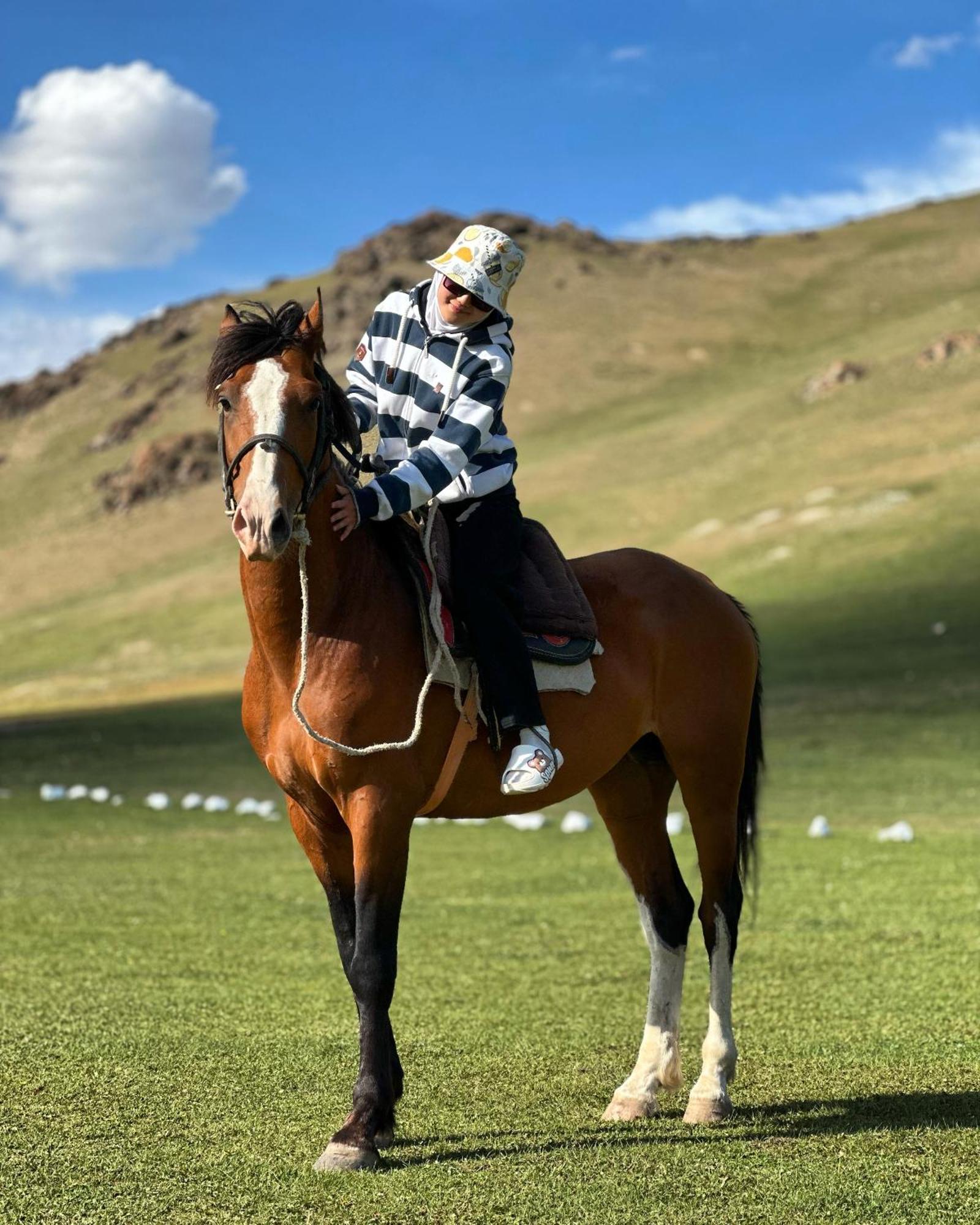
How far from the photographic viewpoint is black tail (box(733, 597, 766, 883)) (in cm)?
634

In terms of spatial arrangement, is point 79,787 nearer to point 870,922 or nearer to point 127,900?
point 127,900

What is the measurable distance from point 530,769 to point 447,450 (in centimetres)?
120

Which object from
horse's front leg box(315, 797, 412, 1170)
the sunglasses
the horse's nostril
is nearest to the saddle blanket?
horse's front leg box(315, 797, 412, 1170)

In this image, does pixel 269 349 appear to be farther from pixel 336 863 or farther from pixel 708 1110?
pixel 708 1110

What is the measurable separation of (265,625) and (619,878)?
7610 mm

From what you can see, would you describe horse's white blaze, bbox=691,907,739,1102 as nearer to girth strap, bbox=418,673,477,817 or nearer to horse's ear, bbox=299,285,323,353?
girth strap, bbox=418,673,477,817

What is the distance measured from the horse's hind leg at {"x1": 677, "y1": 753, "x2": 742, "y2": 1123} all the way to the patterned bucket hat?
2.13 meters

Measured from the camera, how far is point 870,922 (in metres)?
9.57

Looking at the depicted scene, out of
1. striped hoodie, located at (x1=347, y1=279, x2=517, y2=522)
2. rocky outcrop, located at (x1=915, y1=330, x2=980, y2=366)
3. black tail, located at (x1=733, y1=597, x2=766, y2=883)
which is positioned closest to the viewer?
striped hoodie, located at (x1=347, y1=279, x2=517, y2=522)

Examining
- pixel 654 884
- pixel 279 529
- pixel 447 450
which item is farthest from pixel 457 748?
pixel 654 884

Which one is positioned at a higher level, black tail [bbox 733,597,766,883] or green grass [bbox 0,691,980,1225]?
black tail [bbox 733,597,766,883]

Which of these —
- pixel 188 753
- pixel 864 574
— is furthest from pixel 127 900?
pixel 864 574

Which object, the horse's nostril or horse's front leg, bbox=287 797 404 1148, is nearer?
the horse's nostril

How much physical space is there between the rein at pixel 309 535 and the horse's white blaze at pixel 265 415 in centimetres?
4
